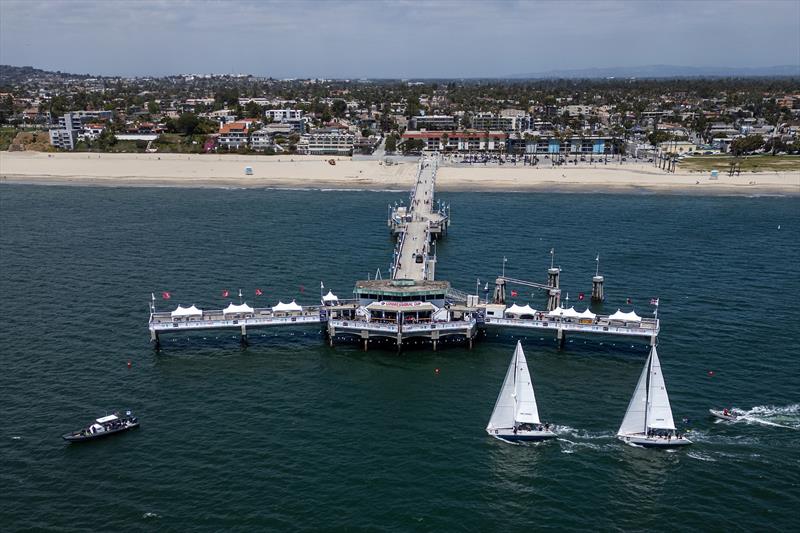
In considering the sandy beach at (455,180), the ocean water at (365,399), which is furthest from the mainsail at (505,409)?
the sandy beach at (455,180)

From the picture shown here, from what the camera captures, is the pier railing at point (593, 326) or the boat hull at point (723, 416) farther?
the pier railing at point (593, 326)

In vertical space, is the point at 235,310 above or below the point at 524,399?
above

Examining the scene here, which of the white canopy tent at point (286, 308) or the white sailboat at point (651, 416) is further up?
Result: the white canopy tent at point (286, 308)

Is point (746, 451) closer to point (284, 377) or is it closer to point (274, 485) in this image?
point (274, 485)

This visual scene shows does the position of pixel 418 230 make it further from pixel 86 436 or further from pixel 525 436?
pixel 86 436

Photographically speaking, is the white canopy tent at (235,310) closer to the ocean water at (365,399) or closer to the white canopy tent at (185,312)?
the white canopy tent at (185,312)

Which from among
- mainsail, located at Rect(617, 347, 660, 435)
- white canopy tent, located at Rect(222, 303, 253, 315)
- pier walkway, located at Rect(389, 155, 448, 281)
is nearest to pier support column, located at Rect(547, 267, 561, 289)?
pier walkway, located at Rect(389, 155, 448, 281)

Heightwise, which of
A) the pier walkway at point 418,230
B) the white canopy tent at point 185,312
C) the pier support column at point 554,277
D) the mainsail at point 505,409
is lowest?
the mainsail at point 505,409

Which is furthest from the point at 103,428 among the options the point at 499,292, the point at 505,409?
the point at 499,292
